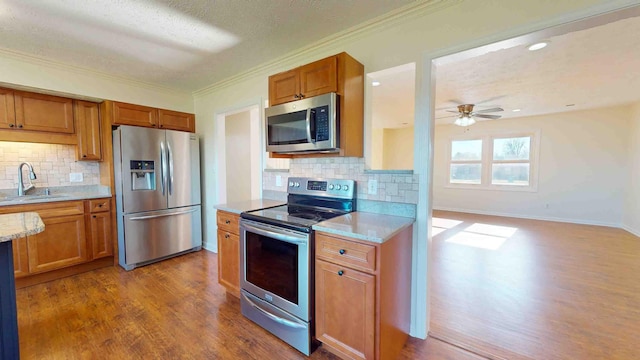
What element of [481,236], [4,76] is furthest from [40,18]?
[481,236]

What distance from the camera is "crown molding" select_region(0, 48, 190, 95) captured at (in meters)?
2.58

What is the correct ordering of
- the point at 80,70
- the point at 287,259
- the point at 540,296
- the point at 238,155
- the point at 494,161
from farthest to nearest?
the point at 494,161
the point at 238,155
the point at 80,70
the point at 540,296
the point at 287,259

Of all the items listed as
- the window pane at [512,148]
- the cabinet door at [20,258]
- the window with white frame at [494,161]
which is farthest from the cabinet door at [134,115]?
the window pane at [512,148]

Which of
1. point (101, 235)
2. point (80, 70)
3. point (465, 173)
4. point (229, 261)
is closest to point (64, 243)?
point (101, 235)

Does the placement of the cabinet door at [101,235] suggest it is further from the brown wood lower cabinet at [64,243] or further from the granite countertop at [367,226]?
the granite countertop at [367,226]

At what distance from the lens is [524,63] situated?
2910 mm

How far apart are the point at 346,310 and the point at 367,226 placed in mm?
528

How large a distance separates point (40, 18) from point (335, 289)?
2.98 metres

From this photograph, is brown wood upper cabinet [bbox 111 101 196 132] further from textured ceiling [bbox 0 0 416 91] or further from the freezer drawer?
the freezer drawer

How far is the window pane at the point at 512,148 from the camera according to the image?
6070 millimetres

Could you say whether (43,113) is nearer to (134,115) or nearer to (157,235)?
(134,115)

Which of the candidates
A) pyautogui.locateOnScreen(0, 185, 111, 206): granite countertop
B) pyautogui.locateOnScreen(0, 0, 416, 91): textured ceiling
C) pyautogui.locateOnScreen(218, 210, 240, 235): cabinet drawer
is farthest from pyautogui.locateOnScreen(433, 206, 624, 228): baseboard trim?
pyautogui.locateOnScreen(0, 185, 111, 206): granite countertop

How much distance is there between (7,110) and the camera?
8.79 feet

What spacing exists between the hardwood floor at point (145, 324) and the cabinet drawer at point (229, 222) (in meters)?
0.71
